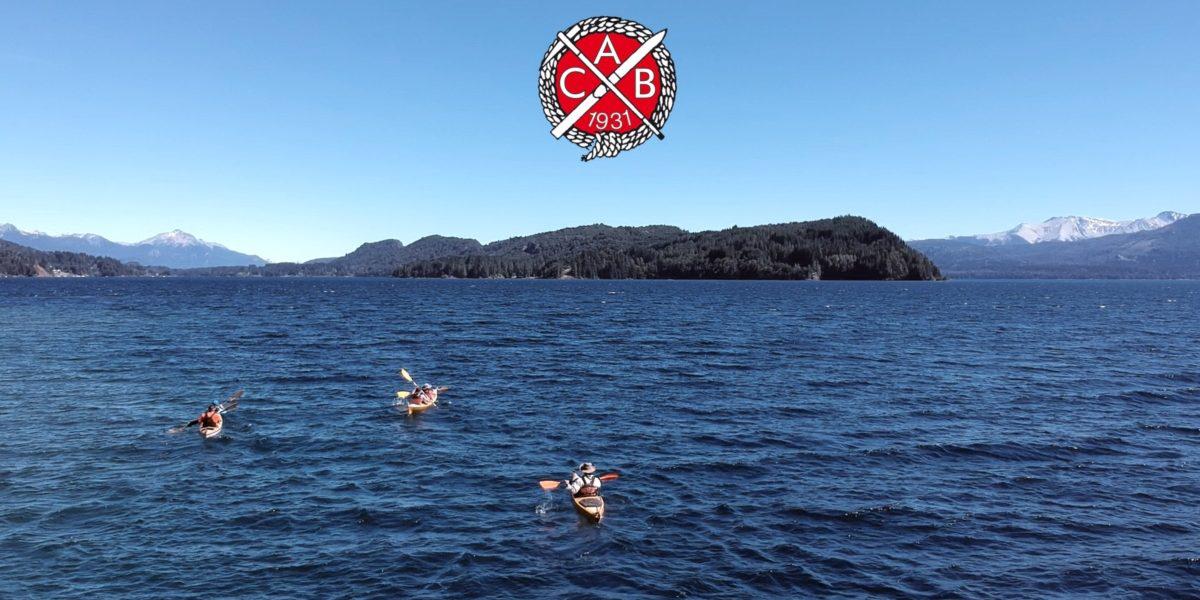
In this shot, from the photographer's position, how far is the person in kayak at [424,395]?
137 ft

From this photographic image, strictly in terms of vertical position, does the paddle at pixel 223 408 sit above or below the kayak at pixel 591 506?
above

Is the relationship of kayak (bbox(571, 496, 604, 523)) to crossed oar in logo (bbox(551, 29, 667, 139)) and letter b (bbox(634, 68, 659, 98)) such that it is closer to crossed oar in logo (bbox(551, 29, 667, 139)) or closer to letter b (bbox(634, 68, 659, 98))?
crossed oar in logo (bbox(551, 29, 667, 139))

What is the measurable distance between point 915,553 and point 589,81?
17.9 metres

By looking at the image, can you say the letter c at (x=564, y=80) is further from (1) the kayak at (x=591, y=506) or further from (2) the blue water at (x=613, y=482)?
(1) the kayak at (x=591, y=506)

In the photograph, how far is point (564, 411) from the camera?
4281 centimetres

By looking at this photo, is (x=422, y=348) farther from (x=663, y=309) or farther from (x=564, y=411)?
(x=663, y=309)

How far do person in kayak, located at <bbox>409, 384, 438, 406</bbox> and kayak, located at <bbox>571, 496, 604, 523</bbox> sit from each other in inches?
740

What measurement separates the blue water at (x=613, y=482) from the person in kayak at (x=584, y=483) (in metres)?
0.93

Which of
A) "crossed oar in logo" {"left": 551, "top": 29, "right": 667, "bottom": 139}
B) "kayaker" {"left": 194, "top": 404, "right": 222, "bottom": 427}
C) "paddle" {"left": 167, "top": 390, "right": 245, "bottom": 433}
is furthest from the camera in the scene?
"paddle" {"left": 167, "top": 390, "right": 245, "bottom": 433}

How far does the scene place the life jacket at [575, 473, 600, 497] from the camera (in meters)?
26.1

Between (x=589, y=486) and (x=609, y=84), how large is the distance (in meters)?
14.6

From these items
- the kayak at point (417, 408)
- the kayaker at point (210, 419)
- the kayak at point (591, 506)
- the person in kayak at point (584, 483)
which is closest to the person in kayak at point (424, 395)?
the kayak at point (417, 408)

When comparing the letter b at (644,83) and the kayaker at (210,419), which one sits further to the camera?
the kayaker at (210,419)

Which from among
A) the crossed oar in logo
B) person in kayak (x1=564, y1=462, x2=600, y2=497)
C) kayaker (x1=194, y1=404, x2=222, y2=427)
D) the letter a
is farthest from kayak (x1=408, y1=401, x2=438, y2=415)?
the letter a
